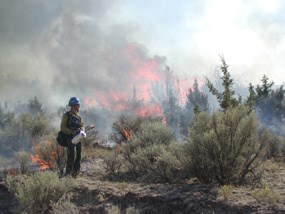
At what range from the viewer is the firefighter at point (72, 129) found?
980 cm

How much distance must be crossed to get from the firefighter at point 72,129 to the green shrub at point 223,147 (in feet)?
10.3

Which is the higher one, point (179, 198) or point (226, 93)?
point (226, 93)

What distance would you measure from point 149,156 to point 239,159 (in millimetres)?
3677

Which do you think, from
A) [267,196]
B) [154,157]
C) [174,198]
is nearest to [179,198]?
[174,198]

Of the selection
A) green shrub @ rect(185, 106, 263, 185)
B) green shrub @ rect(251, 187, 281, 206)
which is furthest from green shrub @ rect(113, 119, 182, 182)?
green shrub @ rect(251, 187, 281, 206)

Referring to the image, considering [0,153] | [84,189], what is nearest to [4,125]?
[0,153]

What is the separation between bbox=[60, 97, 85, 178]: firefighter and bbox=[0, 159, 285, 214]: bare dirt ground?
80 centimetres

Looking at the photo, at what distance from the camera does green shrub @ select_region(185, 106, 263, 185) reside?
7.83m

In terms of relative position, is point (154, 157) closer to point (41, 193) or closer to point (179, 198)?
point (179, 198)

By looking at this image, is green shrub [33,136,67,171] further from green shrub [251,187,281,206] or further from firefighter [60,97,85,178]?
green shrub [251,187,281,206]

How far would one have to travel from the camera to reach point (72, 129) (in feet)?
32.9

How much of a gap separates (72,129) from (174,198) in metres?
4.04

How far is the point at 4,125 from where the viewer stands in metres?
43.6

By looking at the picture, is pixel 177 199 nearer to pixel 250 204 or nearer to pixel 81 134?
pixel 250 204
